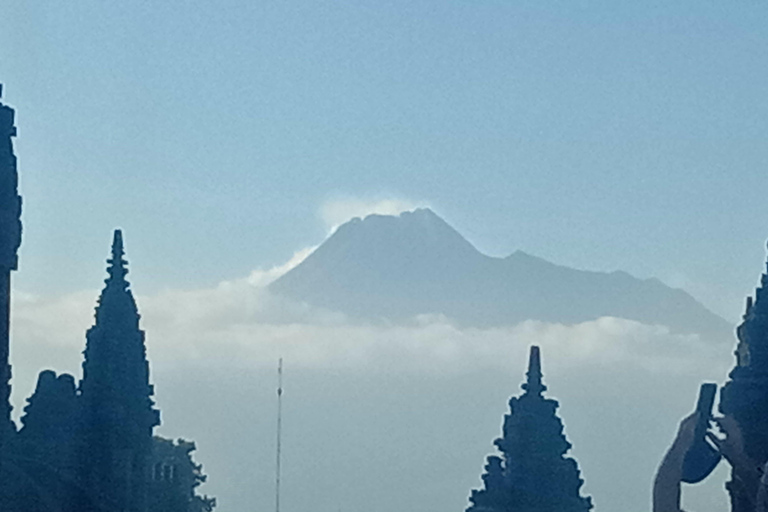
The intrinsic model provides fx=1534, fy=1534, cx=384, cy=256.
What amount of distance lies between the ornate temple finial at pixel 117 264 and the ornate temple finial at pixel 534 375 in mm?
13554

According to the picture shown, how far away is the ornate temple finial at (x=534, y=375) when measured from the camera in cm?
3052

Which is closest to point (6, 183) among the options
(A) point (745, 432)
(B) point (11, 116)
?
(B) point (11, 116)

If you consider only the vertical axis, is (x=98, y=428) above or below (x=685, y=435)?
above

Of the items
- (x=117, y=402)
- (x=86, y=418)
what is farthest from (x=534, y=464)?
(x=86, y=418)

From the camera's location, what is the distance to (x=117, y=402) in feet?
127

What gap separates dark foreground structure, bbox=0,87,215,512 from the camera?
122ft

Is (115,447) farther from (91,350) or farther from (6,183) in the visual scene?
(6,183)

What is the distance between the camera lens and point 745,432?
29.2m

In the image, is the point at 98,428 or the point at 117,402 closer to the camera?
the point at 98,428

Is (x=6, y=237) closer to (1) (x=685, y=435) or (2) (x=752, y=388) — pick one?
(2) (x=752, y=388)

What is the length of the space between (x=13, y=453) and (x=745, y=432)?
58.2 feet

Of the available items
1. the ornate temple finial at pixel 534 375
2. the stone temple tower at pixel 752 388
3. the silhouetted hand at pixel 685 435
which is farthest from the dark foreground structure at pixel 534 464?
the silhouetted hand at pixel 685 435

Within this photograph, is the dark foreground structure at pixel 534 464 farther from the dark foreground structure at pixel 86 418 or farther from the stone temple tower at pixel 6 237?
the stone temple tower at pixel 6 237

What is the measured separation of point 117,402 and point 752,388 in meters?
16.6
